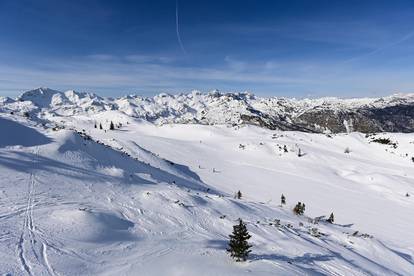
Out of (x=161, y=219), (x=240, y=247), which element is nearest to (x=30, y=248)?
(x=161, y=219)

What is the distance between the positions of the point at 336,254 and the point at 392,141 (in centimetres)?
7012

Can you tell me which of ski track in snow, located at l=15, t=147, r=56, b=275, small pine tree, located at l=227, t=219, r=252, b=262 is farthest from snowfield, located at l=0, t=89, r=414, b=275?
small pine tree, located at l=227, t=219, r=252, b=262

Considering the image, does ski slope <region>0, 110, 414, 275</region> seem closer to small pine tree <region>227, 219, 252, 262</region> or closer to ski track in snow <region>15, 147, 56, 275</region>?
ski track in snow <region>15, 147, 56, 275</region>

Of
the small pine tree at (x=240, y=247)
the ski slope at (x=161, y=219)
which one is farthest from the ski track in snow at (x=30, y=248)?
the small pine tree at (x=240, y=247)

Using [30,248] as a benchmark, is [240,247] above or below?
below

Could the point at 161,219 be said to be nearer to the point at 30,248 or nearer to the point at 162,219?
the point at 162,219

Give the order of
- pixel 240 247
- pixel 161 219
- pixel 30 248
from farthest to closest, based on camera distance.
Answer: pixel 161 219 → pixel 240 247 → pixel 30 248

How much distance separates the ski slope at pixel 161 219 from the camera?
12.1 metres

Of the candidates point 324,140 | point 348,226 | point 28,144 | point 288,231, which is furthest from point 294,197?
point 324,140

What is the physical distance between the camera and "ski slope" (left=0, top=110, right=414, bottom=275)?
12.1m

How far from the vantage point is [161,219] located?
17219 mm

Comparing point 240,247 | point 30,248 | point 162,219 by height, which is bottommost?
point 162,219

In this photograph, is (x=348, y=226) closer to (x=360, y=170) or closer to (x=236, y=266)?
(x=236, y=266)

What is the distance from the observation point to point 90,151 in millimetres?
29391
